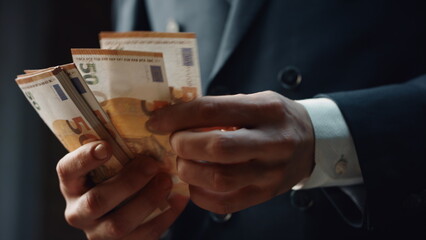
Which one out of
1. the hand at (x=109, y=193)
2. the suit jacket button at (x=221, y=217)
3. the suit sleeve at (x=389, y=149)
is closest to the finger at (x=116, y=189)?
the hand at (x=109, y=193)

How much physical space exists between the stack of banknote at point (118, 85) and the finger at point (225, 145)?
8cm

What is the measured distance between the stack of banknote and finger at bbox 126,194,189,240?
7.6 inches

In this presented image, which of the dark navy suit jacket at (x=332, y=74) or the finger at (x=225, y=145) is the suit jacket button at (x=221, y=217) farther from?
the finger at (x=225, y=145)

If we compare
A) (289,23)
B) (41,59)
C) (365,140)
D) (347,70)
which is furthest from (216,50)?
(41,59)

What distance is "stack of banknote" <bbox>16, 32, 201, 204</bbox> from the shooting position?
0.56 metres

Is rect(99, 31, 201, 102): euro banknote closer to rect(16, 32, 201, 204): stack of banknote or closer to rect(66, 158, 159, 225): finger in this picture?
rect(16, 32, 201, 204): stack of banknote

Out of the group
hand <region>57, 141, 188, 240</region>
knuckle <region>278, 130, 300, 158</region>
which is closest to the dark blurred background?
hand <region>57, 141, 188, 240</region>

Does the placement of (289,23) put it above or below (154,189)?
above

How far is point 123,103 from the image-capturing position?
60 cm

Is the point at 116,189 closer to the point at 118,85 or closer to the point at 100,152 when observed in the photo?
the point at 100,152

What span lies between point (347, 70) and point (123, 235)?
1.78 ft

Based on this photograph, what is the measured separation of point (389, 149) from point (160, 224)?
45 centimetres

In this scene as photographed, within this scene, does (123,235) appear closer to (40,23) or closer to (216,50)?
(216,50)

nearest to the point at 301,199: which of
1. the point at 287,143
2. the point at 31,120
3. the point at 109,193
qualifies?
the point at 287,143
